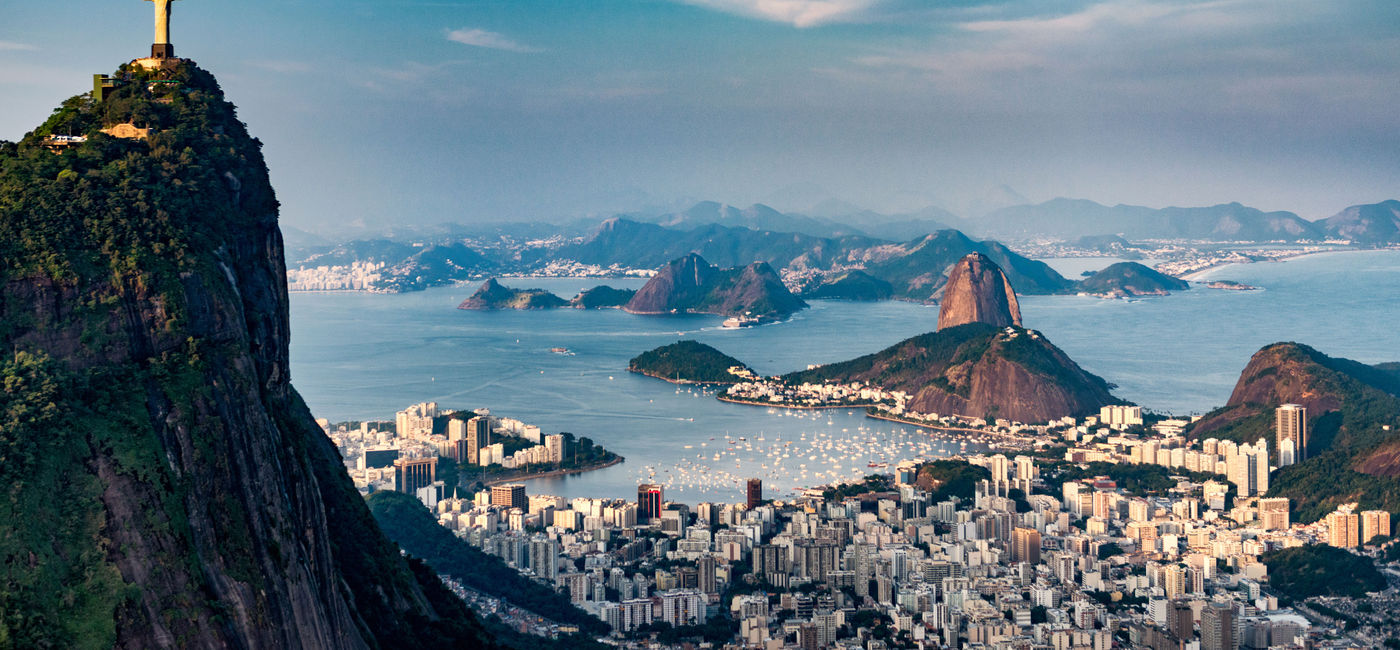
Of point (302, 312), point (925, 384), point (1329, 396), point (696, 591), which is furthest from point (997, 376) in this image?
point (302, 312)

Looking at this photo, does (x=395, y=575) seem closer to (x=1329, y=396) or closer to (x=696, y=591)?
(x=696, y=591)

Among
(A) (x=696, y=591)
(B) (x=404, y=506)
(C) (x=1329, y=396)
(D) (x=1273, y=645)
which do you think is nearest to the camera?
(D) (x=1273, y=645)

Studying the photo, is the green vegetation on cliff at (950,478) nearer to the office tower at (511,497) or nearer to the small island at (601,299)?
the office tower at (511,497)

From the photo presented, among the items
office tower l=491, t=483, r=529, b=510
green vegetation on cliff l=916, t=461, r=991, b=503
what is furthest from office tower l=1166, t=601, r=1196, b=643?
office tower l=491, t=483, r=529, b=510

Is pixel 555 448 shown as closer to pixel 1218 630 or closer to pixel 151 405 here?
pixel 1218 630

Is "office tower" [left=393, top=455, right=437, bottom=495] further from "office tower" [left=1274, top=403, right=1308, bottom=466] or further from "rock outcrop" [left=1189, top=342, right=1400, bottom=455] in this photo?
"office tower" [left=1274, top=403, right=1308, bottom=466]

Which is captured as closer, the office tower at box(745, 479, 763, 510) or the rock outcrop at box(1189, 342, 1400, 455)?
the office tower at box(745, 479, 763, 510)

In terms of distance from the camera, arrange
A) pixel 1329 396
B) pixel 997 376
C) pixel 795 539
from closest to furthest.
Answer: pixel 795 539 < pixel 1329 396 < pixel 997 376
